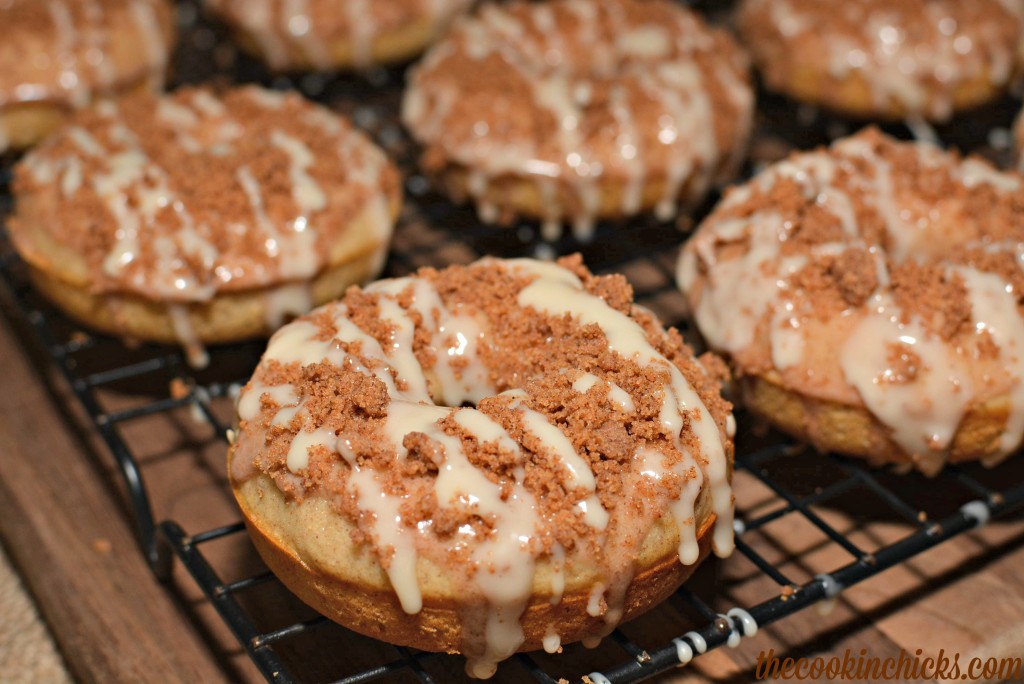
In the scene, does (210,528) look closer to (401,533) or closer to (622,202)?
(401,533)

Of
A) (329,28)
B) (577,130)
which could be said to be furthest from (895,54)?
(329,28)

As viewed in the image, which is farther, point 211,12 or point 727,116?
point 211,12

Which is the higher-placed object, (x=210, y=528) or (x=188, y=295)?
(x=188, y=295)

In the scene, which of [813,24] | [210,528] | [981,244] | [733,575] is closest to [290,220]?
[210,528]

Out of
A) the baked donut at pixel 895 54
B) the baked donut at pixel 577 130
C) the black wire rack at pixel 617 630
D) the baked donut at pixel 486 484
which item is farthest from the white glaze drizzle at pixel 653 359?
the baked donut at pixel 895 54

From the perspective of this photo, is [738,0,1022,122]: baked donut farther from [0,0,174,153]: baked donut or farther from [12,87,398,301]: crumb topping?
[0,0,174,153]: baked donut

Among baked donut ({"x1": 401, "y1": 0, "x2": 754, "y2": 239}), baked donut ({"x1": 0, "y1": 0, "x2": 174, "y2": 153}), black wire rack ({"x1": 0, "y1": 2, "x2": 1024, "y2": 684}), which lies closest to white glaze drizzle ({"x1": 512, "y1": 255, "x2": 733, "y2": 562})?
black wire rack ({"x1": 0, "y1": 2, "x2": 1024, "y2": 684})
